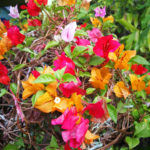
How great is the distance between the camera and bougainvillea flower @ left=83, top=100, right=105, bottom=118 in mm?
403

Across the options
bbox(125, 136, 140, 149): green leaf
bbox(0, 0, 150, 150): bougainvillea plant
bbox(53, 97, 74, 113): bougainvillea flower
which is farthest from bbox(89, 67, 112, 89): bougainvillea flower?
bbox(125, 136, 140, 149): green leaf

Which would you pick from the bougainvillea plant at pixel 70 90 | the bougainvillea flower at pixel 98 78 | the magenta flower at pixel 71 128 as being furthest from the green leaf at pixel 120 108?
the magenta flower at pixel 71 128

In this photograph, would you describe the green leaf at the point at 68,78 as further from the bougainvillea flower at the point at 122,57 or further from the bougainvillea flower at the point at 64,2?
the bougainvillea flower at the point at 64,2

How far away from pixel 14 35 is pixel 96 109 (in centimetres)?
35

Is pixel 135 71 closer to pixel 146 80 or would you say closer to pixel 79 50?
pixel 146 80

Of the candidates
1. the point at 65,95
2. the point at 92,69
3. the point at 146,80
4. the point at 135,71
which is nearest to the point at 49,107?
the point at 65,95

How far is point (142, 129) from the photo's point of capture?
0.55m

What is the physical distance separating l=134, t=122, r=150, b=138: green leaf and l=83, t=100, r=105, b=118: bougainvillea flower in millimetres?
203

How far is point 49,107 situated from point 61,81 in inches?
2.6

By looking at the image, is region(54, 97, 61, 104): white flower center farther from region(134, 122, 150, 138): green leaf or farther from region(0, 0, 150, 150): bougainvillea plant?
region(134, 122, 150, 138): green leaf

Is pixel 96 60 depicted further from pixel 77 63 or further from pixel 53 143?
pixel 53 143

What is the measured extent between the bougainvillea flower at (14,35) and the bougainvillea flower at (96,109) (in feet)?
1.05

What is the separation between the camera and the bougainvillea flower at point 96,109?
40 cm

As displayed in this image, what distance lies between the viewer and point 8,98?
546 mm
